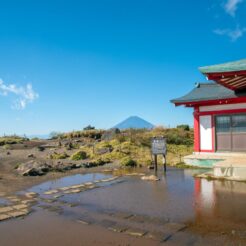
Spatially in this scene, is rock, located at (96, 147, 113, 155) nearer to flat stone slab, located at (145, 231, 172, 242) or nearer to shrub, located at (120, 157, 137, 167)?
shrub, located at (120, 157, 137, 167)

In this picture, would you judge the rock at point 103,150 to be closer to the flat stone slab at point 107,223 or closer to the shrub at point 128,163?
the shrub at point 128,163

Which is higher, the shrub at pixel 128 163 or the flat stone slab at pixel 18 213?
the shrub at pixel 128 163

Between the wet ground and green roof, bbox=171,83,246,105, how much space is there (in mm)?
5306

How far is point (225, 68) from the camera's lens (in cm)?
1043

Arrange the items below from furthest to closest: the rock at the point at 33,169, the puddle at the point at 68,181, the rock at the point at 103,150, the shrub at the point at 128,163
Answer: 1. the rock at the point at 103,150
2. the shrub at the point at 128,163
3. the rock at the point at 33,169
4. the puddle at the point at 68,181

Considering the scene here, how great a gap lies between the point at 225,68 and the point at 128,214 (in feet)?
19.7

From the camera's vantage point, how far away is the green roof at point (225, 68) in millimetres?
10211

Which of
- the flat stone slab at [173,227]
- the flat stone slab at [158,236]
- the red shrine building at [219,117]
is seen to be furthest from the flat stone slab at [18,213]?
the red shrine building at [219,117]

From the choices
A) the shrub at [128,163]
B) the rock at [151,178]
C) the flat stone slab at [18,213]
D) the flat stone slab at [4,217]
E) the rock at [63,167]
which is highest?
the shrub at [128,163]

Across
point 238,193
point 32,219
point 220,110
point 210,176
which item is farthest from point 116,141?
point 32,219

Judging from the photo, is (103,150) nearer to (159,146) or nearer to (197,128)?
(197,128)

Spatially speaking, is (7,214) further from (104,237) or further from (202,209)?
(202,209)

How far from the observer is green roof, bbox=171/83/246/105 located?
49.7 feet

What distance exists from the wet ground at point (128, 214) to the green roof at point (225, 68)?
3877 mm
